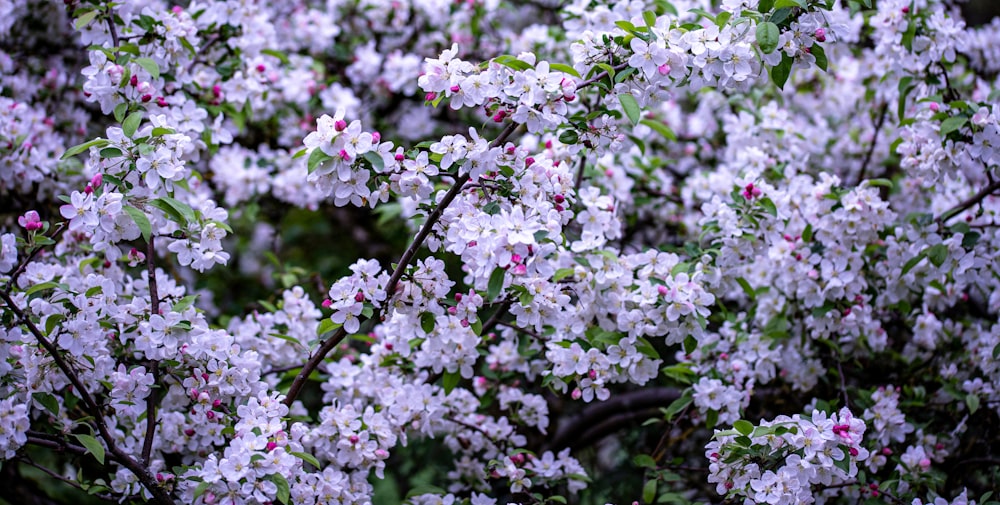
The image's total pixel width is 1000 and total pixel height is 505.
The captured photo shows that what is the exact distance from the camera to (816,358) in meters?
2.96

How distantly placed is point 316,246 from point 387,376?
354cm

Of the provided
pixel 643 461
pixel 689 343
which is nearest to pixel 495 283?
pixel 689 343

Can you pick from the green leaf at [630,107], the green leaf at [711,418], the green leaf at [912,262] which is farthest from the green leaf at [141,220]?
the green leaf at [912,262]

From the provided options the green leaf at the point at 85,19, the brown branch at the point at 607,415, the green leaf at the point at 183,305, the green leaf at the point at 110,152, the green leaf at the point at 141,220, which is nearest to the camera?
the green leaf at the point at 141,220

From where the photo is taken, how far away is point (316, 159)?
191 cm

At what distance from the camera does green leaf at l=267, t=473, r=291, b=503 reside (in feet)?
6.49

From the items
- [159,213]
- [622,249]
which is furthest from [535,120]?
[622,249]

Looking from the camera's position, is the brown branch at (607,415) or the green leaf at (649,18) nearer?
the green leaf at (649,18)

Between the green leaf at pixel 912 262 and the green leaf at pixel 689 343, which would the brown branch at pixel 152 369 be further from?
the green leaf at pixel 912 262

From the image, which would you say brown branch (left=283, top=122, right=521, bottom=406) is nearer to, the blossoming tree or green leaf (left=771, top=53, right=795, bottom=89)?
the blossoming tree

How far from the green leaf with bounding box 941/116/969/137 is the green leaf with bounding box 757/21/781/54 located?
87cm

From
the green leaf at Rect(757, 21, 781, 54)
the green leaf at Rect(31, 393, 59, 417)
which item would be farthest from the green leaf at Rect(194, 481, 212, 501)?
the green leaf at Rect(757, 21, 781, 54)

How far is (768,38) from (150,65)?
168cm

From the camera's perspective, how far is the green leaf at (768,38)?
196cm
